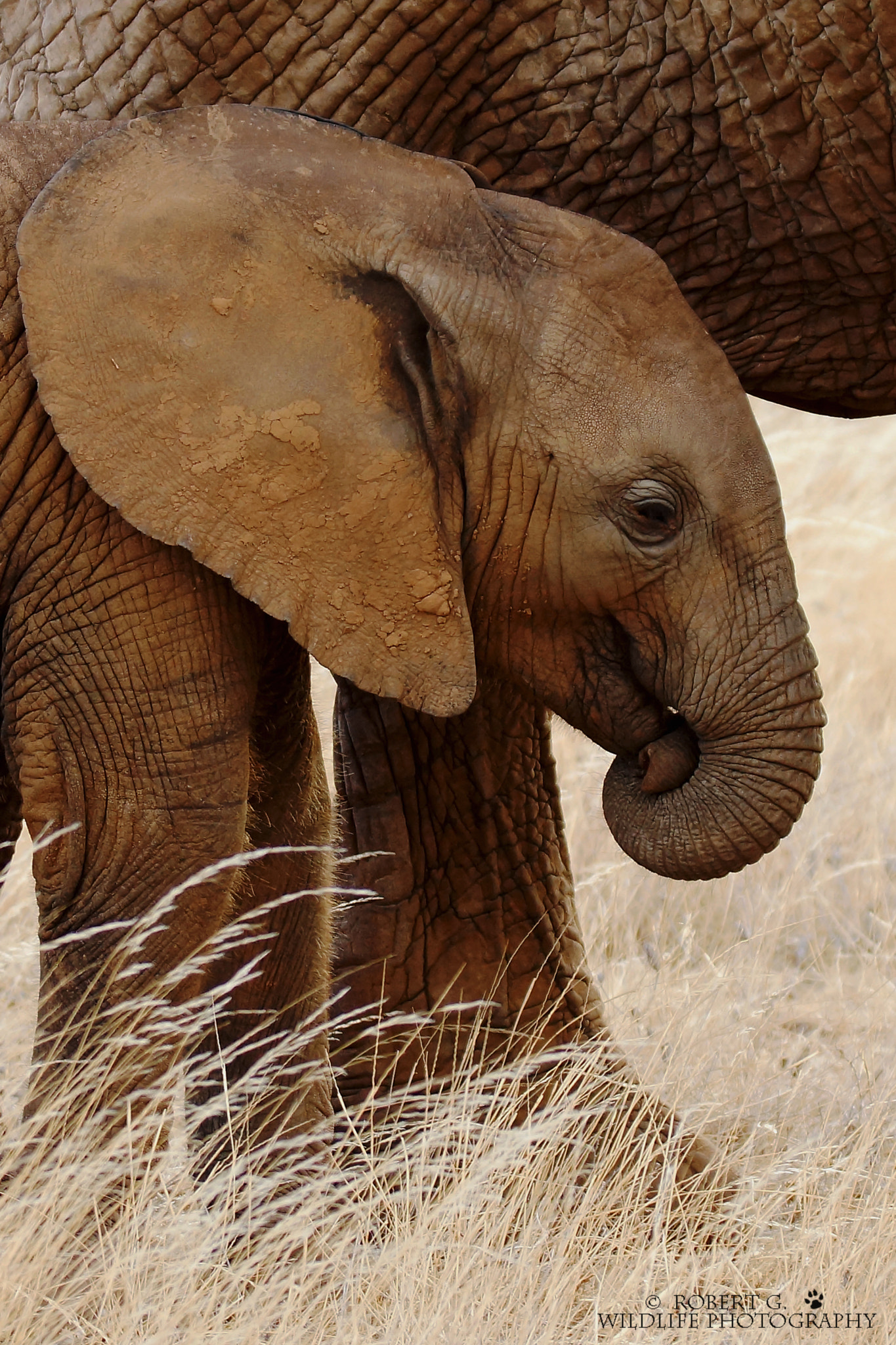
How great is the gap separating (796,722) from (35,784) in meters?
1.19

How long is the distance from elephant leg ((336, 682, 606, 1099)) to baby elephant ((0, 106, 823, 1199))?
819 millimetres

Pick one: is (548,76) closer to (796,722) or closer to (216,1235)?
(796,722)

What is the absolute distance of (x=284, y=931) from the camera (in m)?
3.97

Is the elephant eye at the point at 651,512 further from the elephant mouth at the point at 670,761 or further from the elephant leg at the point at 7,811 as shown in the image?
the elephant leg at the point at 7,811

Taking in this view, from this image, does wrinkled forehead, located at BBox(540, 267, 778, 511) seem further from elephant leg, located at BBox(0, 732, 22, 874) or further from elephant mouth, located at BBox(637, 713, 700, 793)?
elephant leg, located at BBox(0, 732, 22, 874)

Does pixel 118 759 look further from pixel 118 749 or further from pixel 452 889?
pixel 452 889

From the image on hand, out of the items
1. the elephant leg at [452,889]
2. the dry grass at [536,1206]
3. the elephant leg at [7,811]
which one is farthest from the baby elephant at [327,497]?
the elephant leg at [452,889]

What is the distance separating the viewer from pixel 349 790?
170 inches

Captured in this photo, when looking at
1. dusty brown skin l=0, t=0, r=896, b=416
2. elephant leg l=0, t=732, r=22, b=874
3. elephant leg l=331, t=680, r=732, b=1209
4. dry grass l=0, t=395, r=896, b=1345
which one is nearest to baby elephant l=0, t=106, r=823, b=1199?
elephant leg l=0, t=732, r=22, b=874

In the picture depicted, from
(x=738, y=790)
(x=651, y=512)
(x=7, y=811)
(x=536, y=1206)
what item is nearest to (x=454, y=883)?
(x=536, y=1206)

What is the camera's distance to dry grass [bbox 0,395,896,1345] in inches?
127

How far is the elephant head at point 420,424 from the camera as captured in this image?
128 inches

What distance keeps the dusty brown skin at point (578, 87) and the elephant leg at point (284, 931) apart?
102 cm

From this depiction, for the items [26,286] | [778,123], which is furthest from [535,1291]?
[778,123]
